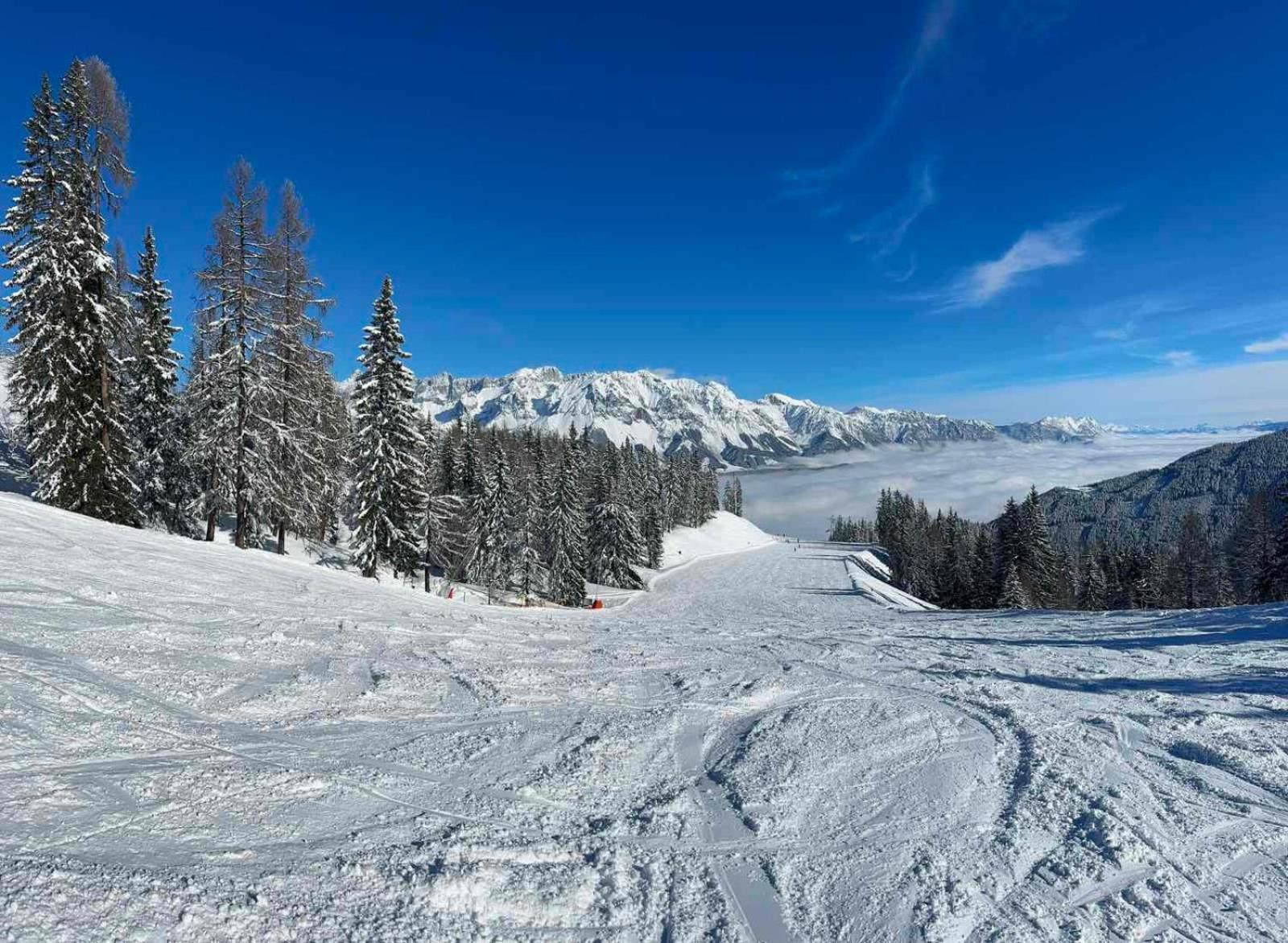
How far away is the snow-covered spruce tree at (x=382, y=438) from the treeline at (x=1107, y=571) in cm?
4288

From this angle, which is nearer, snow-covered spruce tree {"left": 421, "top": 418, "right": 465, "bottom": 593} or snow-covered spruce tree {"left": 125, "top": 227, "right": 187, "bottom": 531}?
snow-covered spruce tree {"left": 125, "top": 227, "right": 187, "bottom": 531}

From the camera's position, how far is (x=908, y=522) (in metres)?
Result: 102

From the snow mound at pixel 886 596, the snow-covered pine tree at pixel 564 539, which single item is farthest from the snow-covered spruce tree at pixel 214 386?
the snow mound at pixel 886 596

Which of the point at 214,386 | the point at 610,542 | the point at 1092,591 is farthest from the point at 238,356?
the point at 1092,591

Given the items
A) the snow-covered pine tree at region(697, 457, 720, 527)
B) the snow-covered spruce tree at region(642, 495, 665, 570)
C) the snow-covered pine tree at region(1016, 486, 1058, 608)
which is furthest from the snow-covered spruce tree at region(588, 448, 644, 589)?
the snow-covered pine tree at region(697, 457, 720, 527)

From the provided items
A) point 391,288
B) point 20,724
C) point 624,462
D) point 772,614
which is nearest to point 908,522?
point 624,462

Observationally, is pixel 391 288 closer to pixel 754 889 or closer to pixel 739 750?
pixel 739 750

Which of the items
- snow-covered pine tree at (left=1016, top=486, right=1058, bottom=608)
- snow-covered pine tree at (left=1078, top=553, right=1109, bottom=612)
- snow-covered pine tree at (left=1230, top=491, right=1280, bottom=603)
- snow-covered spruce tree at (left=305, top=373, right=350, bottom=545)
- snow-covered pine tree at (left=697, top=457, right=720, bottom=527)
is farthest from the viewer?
snow-covered pine tree at (left=697, top=457, right=720, bottom=527)

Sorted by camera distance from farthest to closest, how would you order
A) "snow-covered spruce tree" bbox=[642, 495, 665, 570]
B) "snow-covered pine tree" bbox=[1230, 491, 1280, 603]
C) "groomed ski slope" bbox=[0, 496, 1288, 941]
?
"snow-covered spruce tree" bbox=[642, 495, 665, 570]
"snow-covered pine tree" bbox=[1230, 491, 1280, 603]
"groomed ski slope" bbox=[0, 496, 1288, 941]

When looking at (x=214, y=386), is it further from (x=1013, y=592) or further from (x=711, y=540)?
(x=711, y=540)

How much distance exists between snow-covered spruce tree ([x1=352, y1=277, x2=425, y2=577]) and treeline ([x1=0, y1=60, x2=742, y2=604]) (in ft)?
0.24

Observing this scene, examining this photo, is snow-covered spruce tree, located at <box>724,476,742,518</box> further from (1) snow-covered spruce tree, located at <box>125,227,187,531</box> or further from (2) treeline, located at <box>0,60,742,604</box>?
(1) snow-covered spruce tree, located at <box>125,227,187,531</box>

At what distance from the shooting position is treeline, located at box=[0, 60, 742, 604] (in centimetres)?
1959

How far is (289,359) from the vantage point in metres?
24.9
